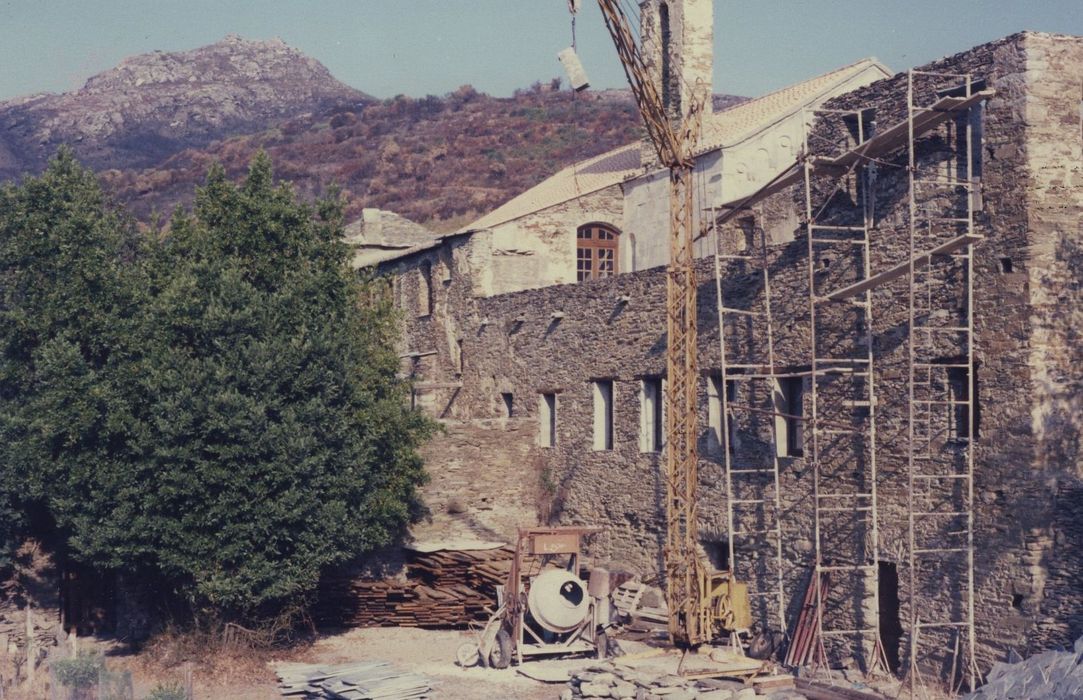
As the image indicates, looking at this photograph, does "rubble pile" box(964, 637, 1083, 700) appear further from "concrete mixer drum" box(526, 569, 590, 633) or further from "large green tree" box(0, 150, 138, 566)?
"large green tree" box(0, 150, 138, 566)

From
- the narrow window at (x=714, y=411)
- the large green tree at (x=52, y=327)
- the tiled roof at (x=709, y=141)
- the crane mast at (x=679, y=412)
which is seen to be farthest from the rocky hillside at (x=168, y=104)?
the narrow window at (x=714, y=411)

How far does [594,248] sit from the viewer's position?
3347 cm

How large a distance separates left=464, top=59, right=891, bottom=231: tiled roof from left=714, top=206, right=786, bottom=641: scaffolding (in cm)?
730

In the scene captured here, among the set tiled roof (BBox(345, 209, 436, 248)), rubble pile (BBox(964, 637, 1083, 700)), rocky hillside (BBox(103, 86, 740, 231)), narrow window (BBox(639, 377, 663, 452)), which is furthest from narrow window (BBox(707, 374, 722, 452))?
rocky hillside (BBox(103, 86, 740, 231))

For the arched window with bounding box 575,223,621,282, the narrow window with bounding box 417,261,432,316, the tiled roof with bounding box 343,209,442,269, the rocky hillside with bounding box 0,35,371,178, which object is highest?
the rocky hillside with bounding box 0,35,371,178

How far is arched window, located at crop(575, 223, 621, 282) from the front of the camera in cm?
3334

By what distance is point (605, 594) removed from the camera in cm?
2139

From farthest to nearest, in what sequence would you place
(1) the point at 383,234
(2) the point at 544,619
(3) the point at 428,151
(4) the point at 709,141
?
(3) the point at 428,151 < (1) the point at 383,234 < (4) the point at 709,141 < (2) the point at 544,619

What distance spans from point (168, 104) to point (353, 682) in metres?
108

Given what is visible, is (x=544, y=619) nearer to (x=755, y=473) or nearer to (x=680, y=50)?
(x=755, y=473)

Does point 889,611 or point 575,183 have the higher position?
point 575,183

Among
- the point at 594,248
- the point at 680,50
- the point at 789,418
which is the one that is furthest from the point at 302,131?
the point at 789,418

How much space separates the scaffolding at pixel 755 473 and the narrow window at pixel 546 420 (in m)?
5.85

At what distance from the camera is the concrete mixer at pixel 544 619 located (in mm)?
20875
